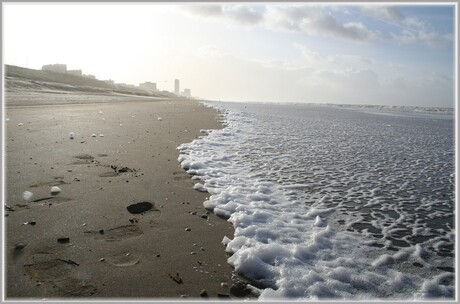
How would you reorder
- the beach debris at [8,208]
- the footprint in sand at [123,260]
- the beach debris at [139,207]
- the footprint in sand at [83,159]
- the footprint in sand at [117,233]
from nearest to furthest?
the footprint in sand at [123,260] < the footprint in sand at [117,233] < the beach debris at [8,208] < the beach debris at [139,207] < the footprint in sand at [83,159]

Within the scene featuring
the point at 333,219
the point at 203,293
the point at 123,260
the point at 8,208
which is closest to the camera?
the point at 203,293

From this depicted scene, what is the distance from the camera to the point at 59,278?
2.57m

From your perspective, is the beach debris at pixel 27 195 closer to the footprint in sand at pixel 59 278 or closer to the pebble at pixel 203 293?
the footprint in sand at pixel 59 278

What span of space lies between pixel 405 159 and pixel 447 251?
17.9ft

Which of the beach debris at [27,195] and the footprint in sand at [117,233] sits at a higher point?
the beach debris at [27,195]

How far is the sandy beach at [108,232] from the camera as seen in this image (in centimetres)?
255

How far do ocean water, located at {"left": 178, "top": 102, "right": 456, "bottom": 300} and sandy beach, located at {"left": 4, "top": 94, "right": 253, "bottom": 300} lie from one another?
378 millimetres

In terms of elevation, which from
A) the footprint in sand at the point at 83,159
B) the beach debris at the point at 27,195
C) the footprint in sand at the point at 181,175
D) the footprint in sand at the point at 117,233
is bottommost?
the footprint in sand at the point at 117,233

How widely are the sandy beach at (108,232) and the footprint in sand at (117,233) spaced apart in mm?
11

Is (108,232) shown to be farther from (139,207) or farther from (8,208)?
(8,208)

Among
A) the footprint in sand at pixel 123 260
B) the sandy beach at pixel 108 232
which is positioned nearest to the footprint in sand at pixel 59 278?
the sandy beach at pixel 108 232

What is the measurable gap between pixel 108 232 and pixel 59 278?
31.7 inches

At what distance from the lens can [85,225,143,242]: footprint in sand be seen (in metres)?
3.23

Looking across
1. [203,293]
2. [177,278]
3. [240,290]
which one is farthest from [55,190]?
[240,290]
